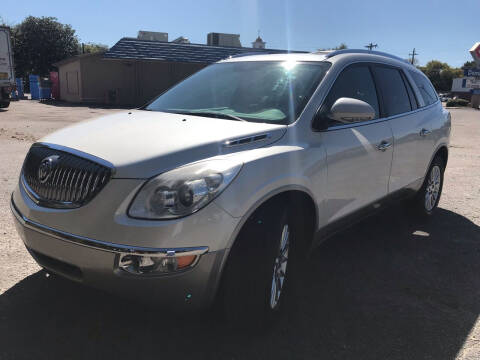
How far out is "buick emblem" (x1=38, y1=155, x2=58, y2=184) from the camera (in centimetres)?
252

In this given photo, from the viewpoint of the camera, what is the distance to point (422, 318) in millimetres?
3053

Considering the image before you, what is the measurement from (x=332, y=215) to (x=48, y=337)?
2.07 metres

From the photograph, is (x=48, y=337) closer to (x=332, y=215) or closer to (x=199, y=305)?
(x=199, y=305)

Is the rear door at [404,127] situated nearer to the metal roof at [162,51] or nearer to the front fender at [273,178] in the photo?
the front fender at [273,178]

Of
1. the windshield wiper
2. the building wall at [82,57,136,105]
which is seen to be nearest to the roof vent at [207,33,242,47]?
the building wall at [82,57,136,105]

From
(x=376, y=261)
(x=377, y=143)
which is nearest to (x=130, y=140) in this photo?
(x=377, y=143)

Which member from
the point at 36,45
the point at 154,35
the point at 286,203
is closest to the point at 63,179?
the point at 286,203

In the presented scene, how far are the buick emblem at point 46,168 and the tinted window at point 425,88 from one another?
3.96m

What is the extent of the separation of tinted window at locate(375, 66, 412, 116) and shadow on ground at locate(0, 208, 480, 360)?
149 cm

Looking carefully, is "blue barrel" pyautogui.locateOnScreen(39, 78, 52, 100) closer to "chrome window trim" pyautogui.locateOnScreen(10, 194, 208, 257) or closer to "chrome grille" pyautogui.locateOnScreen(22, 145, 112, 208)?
"chrome grille" pyautogui.locateOnScreen(22, 145, 112, 208)

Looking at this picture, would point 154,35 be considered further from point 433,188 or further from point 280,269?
point 280,269

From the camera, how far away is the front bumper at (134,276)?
2221 millimetres

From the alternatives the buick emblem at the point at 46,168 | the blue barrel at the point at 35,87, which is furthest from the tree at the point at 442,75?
the buick emblem at the point at 46,168

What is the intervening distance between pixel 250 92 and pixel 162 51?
26.7 meters
